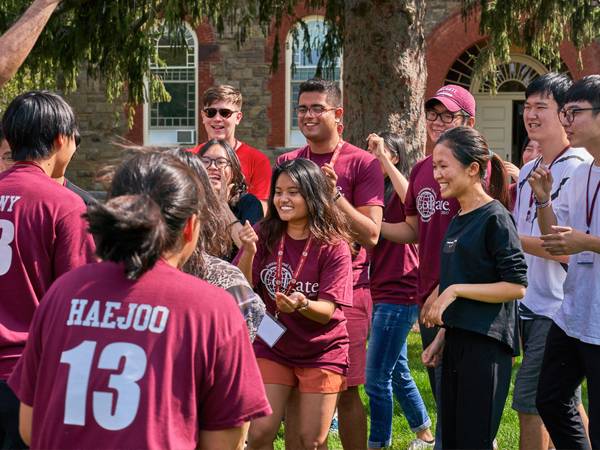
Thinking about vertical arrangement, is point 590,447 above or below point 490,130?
Result: below

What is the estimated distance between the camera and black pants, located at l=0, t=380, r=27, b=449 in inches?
132

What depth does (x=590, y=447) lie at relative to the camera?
4.36 m

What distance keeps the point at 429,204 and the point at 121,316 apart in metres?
2.99

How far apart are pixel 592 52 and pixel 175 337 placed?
59.4 ft

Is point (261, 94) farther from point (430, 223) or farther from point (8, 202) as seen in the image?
point (8, 202)

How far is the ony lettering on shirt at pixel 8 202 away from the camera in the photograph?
3352mm

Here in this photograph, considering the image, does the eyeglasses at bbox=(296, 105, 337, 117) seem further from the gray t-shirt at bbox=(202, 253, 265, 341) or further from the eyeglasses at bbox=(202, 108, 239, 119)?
the gray t-shirt at bbox=(202, 253, 265, 341)

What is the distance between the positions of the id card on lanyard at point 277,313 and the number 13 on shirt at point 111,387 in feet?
6.84

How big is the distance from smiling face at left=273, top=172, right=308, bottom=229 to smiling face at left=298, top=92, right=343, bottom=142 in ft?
2.19

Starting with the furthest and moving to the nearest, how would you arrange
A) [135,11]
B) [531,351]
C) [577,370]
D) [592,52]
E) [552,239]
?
[592,52] < [135,11] < [531,351] < [577,370] < [552,239]

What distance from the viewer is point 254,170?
5434 millimetres

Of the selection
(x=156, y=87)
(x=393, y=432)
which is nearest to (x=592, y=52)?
(x=156, y=87)

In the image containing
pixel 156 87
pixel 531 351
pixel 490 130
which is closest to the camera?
pixel 531 351

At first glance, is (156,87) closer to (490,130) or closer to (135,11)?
(135,11)
